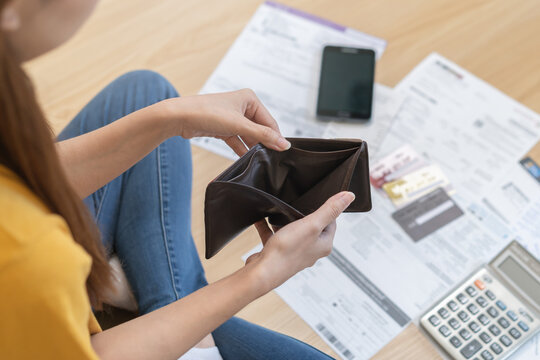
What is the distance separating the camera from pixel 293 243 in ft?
1.69

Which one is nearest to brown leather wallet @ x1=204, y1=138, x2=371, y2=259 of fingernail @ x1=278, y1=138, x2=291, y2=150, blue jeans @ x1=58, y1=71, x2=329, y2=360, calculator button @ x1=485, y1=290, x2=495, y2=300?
fingernail @ x1=278, y1=138, x2=291, y2=150

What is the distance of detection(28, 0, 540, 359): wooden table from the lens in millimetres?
821

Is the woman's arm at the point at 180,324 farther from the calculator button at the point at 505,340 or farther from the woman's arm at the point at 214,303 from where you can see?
the calculator button at the point at 505,340

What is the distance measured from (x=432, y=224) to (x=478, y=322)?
148 millimetres

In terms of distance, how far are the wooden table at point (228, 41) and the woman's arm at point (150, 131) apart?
0.17 meters

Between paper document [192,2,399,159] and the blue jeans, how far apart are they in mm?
100

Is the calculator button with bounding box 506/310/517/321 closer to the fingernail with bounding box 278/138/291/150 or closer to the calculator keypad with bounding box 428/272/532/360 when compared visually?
the calculator keypad with bounding box 428/272/532/360

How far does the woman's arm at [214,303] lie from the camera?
1.63 feet

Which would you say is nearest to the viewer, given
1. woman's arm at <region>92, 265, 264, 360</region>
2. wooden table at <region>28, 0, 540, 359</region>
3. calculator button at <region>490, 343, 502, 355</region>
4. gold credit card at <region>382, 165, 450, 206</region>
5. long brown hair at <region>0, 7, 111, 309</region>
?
long brown hair at <region>0, 7, 111, 309</region>

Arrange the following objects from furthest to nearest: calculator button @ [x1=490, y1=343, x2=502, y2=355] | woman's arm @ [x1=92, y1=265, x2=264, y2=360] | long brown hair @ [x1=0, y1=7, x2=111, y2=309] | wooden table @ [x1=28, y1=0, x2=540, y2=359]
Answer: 1. wooden table @ [x1=28, y1=0, x2=540, y2=359]
2. calculator button @ [x1=490, y1=343, x2=502, y2=355]
3. woman's arm @ [x1=92, y1=265, x2=264, y2=360]
4. long brown hair @ [x1=0, y1=7, x2=111, y2=309]

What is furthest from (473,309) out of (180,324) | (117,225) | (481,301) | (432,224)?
(117,225)

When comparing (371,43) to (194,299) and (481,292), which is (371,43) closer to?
(481,292)

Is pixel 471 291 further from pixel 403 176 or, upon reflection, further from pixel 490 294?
pixel 403 176

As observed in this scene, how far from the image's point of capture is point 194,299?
1.71ft
